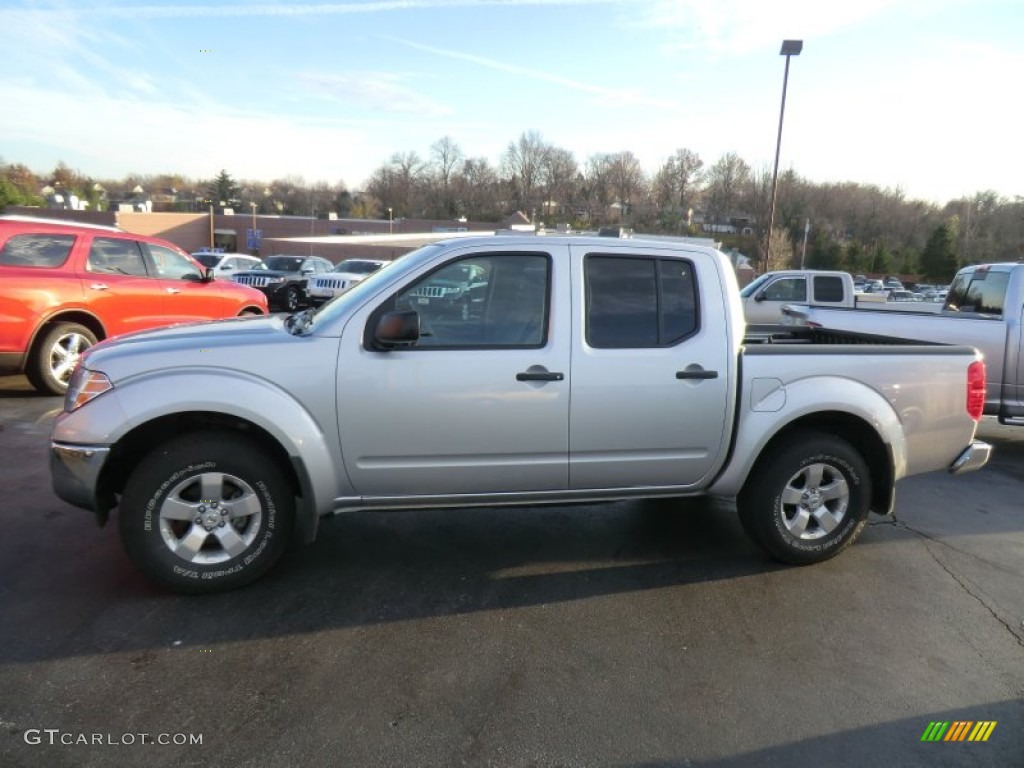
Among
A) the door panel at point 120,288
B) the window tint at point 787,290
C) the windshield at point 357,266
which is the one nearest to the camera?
the door panel at point 120,288

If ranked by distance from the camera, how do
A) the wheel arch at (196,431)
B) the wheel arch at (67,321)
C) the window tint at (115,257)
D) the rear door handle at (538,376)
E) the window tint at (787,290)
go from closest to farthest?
the wheel arch at (196,431) → the rear door handle at (538,376) → the wheel arch at (67,321) → the window tint at (115,257) → the window tint at (787,290)

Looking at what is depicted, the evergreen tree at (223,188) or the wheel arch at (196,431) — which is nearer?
the wheel arch at (196,431)

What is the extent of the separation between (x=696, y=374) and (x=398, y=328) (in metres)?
1.71

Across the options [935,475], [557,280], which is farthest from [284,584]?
[935,475]

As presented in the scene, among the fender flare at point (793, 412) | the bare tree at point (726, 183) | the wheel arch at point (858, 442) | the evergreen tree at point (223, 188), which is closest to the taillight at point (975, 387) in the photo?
the fender flare at point (793, 412)

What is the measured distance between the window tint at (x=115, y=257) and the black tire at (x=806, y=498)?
8.08 m

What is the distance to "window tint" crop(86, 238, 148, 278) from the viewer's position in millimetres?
8531

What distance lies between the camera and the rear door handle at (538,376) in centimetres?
376

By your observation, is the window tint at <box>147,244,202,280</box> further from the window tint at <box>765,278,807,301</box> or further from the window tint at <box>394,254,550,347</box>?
the window tint at <box>765,278,807,301</box>

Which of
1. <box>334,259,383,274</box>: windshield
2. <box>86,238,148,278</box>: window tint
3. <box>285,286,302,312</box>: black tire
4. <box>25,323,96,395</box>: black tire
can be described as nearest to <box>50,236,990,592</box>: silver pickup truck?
<box>25,323,96,395</box>: black tire

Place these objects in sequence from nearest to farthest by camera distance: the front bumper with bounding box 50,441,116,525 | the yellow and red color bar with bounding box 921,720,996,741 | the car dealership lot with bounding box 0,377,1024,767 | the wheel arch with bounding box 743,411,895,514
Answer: the car dealership lot with bounding box 0,377,1024,767 → the yellow and red color bar with bounding box 921,720,996,741 → the front bumper with bounding box 50,441,116,525 → the wheel arch with bounding box 743,411,895,514

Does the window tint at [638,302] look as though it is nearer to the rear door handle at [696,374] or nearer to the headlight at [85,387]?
the rear door handle at [696,374]

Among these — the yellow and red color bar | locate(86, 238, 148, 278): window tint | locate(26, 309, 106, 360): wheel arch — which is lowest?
the yellow and red color bar

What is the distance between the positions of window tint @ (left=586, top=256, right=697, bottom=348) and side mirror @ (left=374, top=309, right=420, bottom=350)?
0.99 metres
